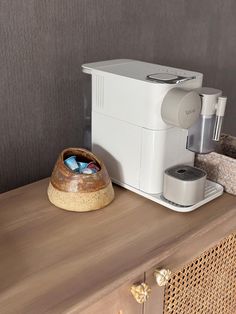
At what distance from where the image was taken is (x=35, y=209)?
923mm

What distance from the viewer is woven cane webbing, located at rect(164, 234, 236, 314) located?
0.90m

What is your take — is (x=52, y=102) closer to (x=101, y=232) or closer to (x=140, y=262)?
(x=101, y=232)

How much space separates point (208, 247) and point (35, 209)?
0.40m

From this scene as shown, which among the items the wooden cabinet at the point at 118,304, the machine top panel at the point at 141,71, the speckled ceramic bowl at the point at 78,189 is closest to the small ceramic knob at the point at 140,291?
the wooden cabinet at the point at 118,304

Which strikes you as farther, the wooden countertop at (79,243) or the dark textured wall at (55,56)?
the dark textured wall at (55,56)

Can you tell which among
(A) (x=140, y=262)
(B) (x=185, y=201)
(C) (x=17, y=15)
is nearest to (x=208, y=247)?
(B) (x=185, y=201)

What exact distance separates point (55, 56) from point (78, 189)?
1.31 ft

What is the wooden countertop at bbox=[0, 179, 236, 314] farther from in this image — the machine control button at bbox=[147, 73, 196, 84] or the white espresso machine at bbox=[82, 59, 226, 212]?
the machine control button at bbox=[147, 73, 196, 84]

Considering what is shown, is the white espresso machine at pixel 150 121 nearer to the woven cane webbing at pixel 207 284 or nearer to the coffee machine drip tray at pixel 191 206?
the coffee machine drip tray at pixel 191 206

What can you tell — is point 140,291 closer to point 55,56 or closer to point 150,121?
point 150,121

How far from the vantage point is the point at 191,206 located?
922 mm

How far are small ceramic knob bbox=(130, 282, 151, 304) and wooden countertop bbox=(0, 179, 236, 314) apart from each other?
0.03 meters

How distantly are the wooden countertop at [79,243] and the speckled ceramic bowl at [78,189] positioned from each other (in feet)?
0.06

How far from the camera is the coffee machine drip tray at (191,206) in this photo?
92 centimetres
